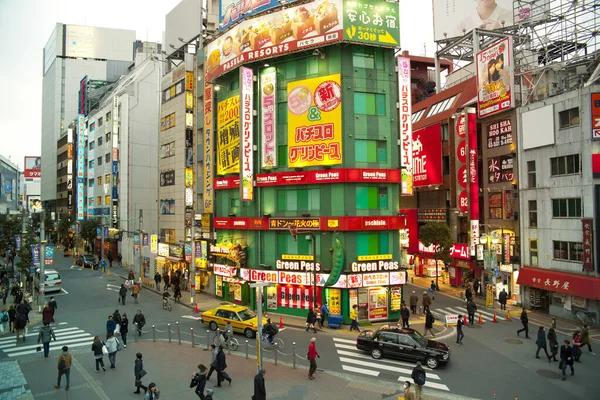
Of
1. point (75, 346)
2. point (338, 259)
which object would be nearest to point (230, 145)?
point (338, 259)

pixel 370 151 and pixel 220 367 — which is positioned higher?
pixel 370 151

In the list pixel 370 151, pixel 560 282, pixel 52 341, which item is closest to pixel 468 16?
pixel 370 151

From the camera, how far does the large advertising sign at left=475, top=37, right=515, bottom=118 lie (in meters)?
34.4

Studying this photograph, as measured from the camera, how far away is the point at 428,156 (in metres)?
47.1

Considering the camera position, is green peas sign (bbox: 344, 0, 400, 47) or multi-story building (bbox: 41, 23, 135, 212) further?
multi-story building (bbox: 41, 23, 135, 212)

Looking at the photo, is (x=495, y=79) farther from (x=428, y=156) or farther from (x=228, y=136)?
(x=228, y=136)

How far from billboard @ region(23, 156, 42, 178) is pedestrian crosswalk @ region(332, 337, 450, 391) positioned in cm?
16071

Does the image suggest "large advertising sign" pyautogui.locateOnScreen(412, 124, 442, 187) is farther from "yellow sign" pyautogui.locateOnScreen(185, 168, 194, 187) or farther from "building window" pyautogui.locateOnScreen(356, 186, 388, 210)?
"yellow sign" pyautogui.locateOnScreen(185, 168, 194, 187)

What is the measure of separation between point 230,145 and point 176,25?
2236cm

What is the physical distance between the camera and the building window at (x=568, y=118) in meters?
29.2

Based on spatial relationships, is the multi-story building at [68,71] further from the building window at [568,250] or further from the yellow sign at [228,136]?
the building window at [568,250]

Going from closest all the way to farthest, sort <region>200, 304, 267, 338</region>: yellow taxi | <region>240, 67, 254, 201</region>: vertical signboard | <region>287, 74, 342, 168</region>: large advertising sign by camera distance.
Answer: <region>200, 304, 267, 338</region>: yellow taxi → <region>287, 74, 342, 168</region>: large advertising sign → <region>240, 67, 254, 201</region>: vertical signboard

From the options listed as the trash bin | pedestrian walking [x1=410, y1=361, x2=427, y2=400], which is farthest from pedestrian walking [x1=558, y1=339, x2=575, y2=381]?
the trash bin

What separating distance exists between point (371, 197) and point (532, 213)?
13.5 meters
